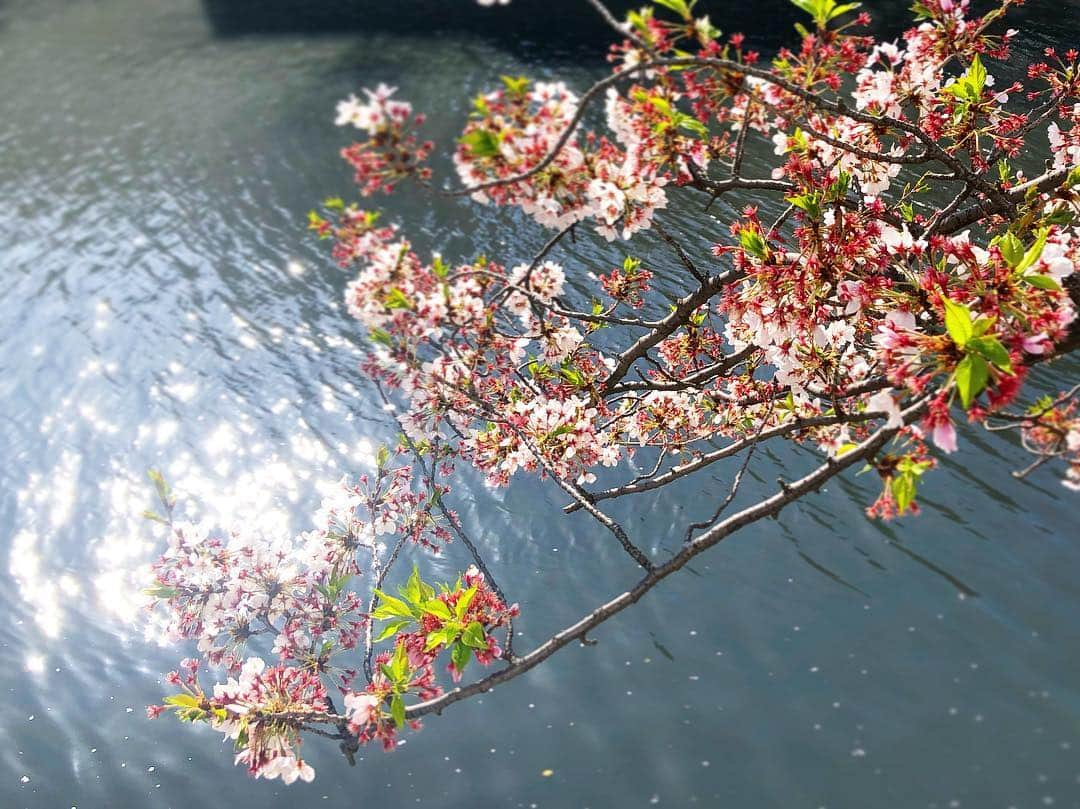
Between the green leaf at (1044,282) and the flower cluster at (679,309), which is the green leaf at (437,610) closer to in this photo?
the flower cluster at (679,309)

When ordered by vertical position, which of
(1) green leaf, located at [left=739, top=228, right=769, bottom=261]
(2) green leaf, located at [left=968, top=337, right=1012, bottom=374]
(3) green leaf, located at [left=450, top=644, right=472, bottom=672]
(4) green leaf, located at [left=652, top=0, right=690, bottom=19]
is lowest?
(3) green leaf, located at [left=450, top=644, right=472, bottom=672]

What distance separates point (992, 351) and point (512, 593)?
3.77m

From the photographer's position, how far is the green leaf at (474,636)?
288 centimetres

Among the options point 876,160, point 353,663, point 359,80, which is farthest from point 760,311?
point 359,80

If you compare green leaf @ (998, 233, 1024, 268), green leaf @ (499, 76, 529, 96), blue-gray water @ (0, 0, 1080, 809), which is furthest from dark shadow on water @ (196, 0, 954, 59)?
green leaf @ (499, 76, 529, 96)

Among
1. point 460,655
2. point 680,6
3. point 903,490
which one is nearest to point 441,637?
point 460,655

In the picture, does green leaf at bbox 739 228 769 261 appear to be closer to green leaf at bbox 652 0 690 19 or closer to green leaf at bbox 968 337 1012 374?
green leaf at bbox 652 0 690 19

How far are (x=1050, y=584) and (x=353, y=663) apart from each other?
147 inches

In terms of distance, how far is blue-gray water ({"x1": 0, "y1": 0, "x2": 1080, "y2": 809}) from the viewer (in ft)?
13.5

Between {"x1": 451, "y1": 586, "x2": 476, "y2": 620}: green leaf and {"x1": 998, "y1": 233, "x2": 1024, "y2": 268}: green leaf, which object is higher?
{"x1": 998, "y1": 233, "x2": 1024, "y2": 268}: green leaf

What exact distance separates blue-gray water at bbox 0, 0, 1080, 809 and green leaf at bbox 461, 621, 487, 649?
159 centimetres

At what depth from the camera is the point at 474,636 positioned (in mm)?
2883

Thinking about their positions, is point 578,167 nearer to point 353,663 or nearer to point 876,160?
point 876,160

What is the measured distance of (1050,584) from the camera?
4.71 metres
